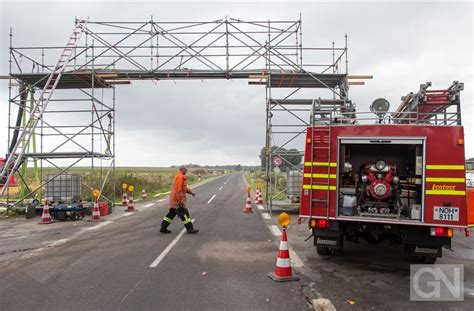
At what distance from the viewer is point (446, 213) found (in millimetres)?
7020

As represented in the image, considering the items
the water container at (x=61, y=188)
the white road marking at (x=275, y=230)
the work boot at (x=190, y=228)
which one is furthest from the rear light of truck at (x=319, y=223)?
the water container at (x=61, y=188)

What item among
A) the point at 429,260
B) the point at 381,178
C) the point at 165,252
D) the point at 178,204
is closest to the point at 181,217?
the point at 178,204

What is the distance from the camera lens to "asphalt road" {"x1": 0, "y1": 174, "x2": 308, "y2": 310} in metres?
5.67

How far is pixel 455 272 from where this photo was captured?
7.48m

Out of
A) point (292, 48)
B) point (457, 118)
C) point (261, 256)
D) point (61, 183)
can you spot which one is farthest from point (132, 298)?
point (292, 48)

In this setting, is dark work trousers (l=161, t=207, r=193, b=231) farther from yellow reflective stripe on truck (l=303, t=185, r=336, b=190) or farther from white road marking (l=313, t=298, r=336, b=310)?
white road marking (l=313, t=298, r=336, b=310)

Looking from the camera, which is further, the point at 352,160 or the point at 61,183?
the point at 61,183

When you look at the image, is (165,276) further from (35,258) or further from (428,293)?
(428,293)

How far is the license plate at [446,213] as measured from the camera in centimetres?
697

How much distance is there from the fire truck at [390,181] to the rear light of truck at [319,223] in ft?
0.06

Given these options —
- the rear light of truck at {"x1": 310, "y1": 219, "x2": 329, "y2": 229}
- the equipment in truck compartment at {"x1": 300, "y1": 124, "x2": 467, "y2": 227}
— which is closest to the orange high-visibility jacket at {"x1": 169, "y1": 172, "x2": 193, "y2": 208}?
the equipment in truck compartment at {"x1": 300, "y1": 124, "x2": 467, "y2": 227}

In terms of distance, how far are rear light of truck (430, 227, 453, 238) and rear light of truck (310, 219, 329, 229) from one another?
172cm

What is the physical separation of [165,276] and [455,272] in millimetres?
5017

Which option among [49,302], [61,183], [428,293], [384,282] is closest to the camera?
[49,302]
